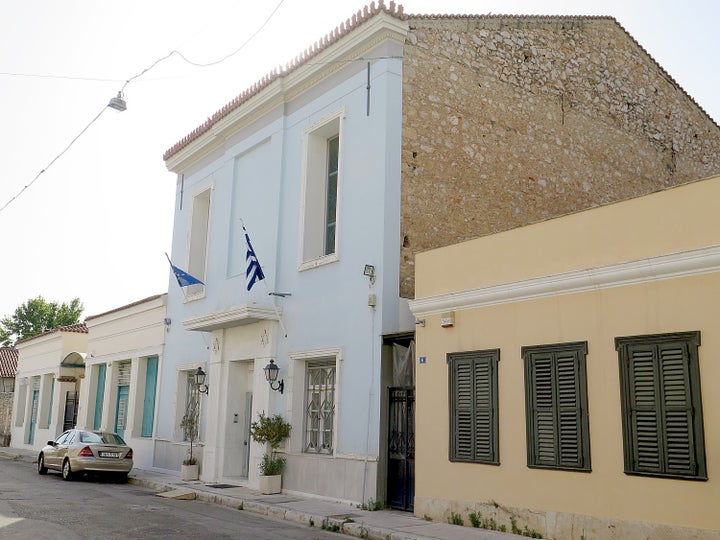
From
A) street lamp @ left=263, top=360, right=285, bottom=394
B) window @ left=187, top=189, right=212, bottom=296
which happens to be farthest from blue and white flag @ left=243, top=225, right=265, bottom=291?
window @ left=187, top=189, right=212, bottom=296

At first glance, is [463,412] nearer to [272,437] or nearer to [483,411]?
[483,411]

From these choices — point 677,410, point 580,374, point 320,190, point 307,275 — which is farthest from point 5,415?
point 677,410

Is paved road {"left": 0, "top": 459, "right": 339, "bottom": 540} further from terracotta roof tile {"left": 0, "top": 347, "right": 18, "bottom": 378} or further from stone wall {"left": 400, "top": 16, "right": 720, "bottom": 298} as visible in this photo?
terracotta roof tile {"left": 0, "top": 347, "right": 18, "bottom": 378}

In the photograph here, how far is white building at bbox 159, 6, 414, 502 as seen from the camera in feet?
43.5

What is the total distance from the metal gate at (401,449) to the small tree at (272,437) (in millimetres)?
2706

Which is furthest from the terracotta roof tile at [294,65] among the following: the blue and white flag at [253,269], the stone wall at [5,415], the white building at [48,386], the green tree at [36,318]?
the green tree at [36,318]

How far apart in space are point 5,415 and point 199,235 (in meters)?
21.5

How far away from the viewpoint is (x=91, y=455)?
1761cm

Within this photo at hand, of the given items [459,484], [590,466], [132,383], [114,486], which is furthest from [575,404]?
[132,383]

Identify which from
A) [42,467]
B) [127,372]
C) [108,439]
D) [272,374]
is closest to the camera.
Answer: [272,374]

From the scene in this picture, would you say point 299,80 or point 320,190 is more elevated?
point 299,80

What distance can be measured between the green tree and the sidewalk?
49.4 m

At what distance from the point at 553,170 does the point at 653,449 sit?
8.82 meters

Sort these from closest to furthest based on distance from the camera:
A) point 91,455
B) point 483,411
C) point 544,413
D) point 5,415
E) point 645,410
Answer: point 645,410, point 544,413, point 483,411, point 91,455, point 5,415
